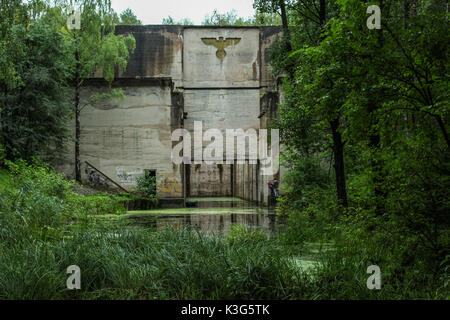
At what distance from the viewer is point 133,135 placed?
25172mm

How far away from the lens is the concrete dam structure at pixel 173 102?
25.0 metres

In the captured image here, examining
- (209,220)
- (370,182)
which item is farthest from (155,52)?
(370,182)

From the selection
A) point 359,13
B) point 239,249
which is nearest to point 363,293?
point 239,249

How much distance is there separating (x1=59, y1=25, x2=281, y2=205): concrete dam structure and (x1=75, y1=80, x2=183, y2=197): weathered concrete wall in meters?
0.05

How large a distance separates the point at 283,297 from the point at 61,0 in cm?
2214

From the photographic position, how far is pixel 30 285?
4.61m

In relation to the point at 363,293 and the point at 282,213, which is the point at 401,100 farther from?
the point at 282,213

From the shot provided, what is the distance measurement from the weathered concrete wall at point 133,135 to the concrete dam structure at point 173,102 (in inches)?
2.1

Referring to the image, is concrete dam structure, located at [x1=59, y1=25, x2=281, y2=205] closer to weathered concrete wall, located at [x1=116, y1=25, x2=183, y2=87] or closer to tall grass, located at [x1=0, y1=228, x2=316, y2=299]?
weathered concrete wall, located at [x1=116, y1=25, x2=183, y2=87]

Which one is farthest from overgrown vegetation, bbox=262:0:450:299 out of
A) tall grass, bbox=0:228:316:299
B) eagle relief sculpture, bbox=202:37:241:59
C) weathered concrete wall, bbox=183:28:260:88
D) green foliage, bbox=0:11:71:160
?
eagle relief sculpture, bbox=202:37:241:59

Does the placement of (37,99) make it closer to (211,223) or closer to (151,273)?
(211,223)

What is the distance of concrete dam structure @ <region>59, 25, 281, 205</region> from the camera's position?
25000 millimetres

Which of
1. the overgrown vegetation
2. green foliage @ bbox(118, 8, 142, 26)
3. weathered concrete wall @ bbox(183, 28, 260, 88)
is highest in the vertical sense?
green foliage @ bbox(118, 8, 142, 26)

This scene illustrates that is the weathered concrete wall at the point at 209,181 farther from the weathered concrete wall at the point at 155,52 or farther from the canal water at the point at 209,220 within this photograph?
the canal water at the point at 209,220
